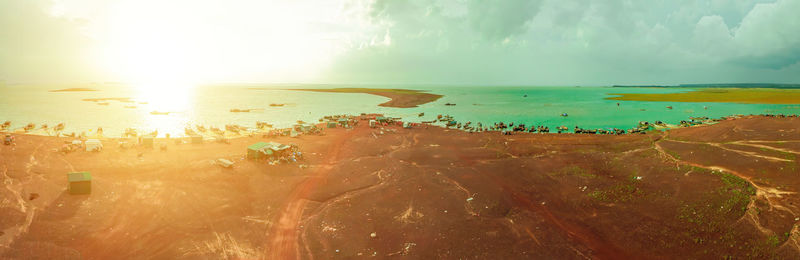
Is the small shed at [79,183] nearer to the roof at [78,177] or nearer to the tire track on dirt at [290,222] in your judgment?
the roof at [78,177]

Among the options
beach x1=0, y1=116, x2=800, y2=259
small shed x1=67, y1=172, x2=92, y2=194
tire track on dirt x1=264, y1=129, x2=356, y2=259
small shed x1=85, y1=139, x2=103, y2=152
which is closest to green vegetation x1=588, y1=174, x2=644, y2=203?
beach x1=0, y1=116, x2=800, y2=259

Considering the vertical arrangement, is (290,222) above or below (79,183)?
below

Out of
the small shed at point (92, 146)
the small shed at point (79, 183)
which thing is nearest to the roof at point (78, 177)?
the small shed at point (79, 183)

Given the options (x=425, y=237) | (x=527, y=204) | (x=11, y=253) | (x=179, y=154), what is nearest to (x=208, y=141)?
(x=179, y=154)

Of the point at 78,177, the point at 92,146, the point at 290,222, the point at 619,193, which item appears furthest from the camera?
the point at 92,146

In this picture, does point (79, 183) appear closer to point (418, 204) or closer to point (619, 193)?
point (418, 204)

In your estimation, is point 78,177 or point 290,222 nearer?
point 290,222

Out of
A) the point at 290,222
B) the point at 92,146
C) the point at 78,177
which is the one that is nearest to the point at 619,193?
the point at 290,222
